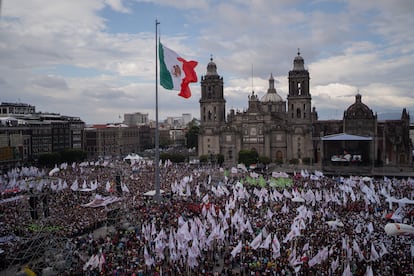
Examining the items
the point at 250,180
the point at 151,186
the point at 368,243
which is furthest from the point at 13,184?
the point at 368,243

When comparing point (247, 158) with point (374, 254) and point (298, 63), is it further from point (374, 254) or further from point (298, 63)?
point (374, 254)

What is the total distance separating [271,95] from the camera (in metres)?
88.0

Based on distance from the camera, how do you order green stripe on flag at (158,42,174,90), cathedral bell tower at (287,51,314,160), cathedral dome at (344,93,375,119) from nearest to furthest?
green stripe on flag at (158,42,174,90)
cathedral dome at (344,93,375,119)
cathedral bell tower at (287,51,314,160)

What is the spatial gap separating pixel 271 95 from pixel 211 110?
18.6 meters

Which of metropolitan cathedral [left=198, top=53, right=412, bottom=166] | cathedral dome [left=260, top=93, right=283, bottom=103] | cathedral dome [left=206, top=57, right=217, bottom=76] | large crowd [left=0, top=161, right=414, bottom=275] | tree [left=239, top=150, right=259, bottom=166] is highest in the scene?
cathedral dome [left=206, top=57, right=217, bottom=76]

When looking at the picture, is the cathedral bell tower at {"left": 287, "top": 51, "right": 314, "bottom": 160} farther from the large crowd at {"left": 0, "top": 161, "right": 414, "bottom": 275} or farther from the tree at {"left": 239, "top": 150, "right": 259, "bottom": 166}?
the large crowd at {"left": 0, "top": 161, "right": 414, "bottom": 275}

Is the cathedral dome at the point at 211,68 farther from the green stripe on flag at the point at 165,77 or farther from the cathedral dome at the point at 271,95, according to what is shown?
the green stripe on flag at the point at 165,77

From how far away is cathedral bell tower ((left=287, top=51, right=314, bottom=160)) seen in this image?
69.2m

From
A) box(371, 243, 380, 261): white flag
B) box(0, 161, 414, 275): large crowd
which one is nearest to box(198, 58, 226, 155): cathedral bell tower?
box(0, 161, 414, 275): large crowd

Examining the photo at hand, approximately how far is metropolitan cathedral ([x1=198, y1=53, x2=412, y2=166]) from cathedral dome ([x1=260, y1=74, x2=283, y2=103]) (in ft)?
47.8

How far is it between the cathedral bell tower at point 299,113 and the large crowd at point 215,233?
3228 centimetres

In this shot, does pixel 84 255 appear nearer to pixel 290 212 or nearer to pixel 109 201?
pixel 109 201

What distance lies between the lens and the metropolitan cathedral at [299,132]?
6350 centimetres

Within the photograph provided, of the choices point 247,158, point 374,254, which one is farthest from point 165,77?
point 247,158
